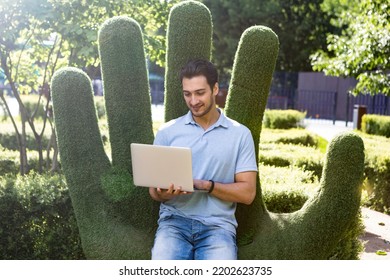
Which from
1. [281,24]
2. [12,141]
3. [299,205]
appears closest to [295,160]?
[299,205]

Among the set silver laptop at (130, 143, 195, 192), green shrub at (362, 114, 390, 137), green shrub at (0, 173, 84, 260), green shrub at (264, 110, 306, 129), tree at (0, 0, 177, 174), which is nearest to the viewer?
silver laptop at (130, 143, 195, 192)

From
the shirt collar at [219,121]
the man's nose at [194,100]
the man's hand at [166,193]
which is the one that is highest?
the man's nose at [194,100]

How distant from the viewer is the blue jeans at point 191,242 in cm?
343

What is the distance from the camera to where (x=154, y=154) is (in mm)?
3307

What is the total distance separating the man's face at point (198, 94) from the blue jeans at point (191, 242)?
560mm

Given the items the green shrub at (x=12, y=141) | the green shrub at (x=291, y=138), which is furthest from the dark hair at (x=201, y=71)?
the green shrub at (x=12, y=141)

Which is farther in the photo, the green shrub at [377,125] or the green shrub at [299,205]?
the green shrub at [377,125]

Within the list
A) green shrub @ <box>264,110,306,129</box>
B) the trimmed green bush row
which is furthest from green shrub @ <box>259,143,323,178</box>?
green shrub @ <box>264,110,306,129</box>

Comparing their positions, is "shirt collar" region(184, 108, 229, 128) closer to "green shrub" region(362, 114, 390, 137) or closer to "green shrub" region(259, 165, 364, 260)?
"green shrub" region(259, 165, 364, 260)

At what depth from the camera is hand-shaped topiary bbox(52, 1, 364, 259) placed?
3.75m

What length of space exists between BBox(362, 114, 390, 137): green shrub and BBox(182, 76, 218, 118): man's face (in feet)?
28.9

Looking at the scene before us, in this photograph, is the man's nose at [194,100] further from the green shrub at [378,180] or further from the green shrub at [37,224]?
the green shrub at [378,180]

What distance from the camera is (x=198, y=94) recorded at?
3459mm
